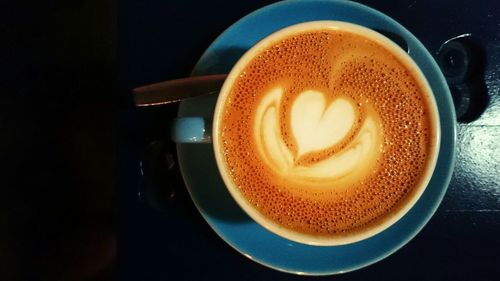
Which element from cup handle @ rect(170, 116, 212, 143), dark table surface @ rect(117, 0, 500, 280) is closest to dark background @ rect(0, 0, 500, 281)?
dark table surface @ rect(117, 0, 500, 280)

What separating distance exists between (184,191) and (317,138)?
10.1 inches

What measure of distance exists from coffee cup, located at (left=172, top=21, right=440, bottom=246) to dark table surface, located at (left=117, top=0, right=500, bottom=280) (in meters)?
0.19

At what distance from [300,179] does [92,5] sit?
753 millimetres

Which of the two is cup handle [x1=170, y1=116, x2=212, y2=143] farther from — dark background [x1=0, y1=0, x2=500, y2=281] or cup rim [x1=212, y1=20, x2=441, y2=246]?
dark background [x1=0, y1=0, x2=500, y2=281]

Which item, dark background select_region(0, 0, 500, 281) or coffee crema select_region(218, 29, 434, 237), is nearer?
coffee crema select_region(218, 29, 434, 237)

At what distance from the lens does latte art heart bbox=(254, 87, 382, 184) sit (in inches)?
31.8

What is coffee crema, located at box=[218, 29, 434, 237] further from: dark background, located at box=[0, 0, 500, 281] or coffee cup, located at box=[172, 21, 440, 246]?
dark background, located at box=[0, 0, 500, 281]

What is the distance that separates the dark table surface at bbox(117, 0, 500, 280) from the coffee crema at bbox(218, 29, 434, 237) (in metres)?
0.19

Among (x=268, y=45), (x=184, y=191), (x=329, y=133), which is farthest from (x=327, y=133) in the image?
(x=184, y=191)

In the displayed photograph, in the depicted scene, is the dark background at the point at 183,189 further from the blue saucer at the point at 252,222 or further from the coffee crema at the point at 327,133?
the coffee crema at the point at 327,133

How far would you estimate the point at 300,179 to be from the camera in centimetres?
82

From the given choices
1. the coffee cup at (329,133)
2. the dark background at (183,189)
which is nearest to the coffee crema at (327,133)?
the coffee cup at (329,133)

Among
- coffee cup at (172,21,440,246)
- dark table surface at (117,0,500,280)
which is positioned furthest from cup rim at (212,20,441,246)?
dark table surface at (117,0,500,280)

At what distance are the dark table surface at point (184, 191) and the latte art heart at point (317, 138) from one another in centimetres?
21
